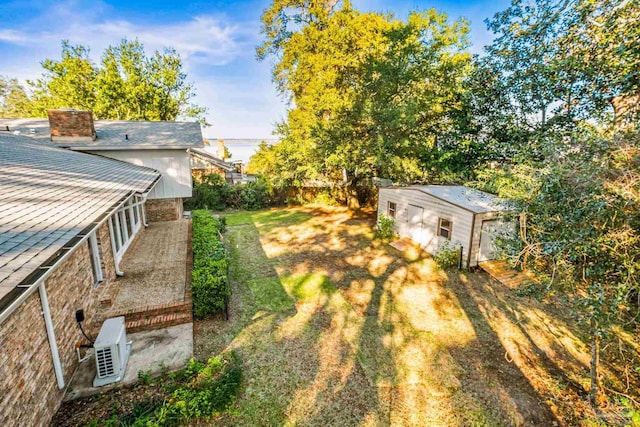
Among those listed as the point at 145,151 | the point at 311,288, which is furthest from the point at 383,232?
the point at 145,151

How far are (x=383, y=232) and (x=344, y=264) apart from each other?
13.1 ft

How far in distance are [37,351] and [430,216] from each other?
12.0m

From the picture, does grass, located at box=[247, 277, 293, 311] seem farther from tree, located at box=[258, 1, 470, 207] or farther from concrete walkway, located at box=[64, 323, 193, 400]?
tree, located at box=[258, 1, 470, 207]

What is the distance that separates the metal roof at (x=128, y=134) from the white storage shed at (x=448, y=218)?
32.9 ft

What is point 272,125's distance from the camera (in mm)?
20266

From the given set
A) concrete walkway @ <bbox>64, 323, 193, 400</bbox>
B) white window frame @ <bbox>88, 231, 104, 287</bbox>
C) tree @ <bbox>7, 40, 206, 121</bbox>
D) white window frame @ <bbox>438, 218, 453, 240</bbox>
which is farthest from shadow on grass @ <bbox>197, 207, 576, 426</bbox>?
tree @ <bbox>7, 40, 206, 121</bbox>

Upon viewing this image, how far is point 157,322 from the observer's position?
6.61 m

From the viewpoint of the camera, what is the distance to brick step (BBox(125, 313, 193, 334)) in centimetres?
646

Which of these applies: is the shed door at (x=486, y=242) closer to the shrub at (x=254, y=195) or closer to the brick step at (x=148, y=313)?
the brick step at (x=148, y=313)

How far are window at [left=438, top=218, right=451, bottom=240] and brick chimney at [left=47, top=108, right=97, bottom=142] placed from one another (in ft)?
50.7

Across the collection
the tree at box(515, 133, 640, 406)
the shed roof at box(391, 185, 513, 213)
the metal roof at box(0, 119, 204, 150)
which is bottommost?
the shed roof at box(391, 185, 513, 213)

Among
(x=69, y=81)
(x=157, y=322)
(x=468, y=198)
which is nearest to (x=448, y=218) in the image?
(x=468, y=198)

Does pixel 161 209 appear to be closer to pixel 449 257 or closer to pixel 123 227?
pixel 123 227

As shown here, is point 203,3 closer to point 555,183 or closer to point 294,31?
point 294,31
